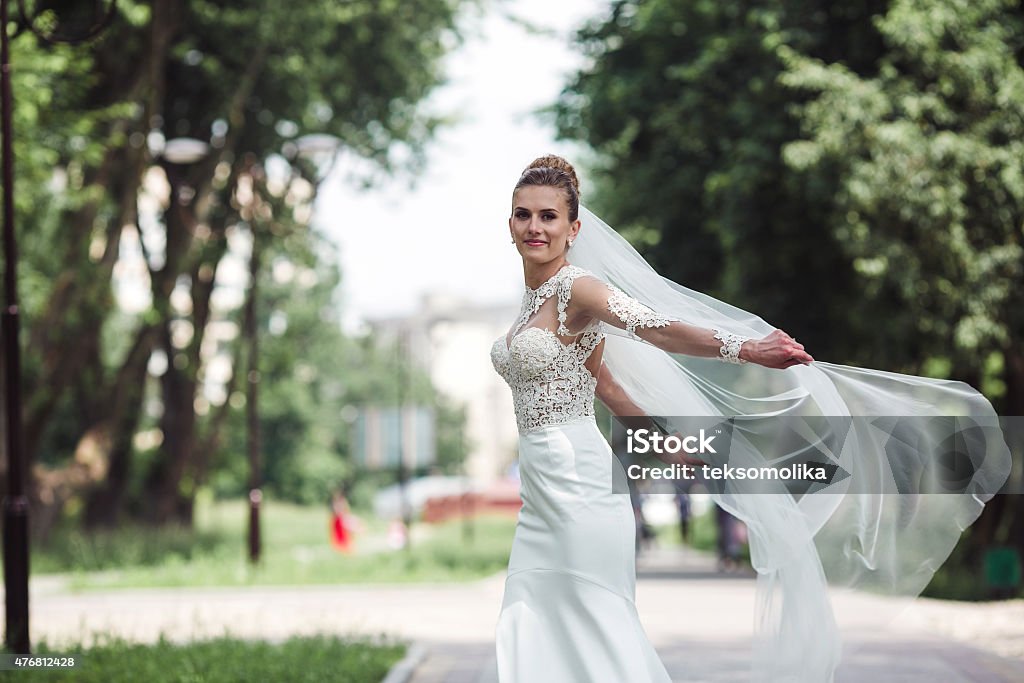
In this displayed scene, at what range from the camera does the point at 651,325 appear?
548cm

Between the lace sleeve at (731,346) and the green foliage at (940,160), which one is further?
the green foliage at (940,160)

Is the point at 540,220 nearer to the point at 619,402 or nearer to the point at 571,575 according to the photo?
the point at 619,402

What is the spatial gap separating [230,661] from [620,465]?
5.01 meters

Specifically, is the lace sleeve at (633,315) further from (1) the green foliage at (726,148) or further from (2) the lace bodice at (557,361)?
(1) the green foliage at (726,148)

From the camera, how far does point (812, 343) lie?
885 inches

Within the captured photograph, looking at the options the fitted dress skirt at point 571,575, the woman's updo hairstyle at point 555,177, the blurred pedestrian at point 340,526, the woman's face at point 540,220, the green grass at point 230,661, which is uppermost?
the woman's updo hairstyle at point 555,177

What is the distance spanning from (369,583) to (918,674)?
1198 centimetres

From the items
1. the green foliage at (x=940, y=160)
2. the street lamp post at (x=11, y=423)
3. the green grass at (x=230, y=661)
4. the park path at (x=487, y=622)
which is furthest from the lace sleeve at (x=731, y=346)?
the green foliage at (x=940, y=160)

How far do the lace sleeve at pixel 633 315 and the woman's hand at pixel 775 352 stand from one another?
37 cm

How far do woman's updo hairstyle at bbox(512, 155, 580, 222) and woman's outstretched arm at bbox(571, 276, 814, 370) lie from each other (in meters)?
0.35

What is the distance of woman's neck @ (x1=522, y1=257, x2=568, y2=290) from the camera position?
18.8 ft

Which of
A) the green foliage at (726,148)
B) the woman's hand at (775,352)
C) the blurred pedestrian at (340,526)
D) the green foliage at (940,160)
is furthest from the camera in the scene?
the blurred pedestrian at (340,526)

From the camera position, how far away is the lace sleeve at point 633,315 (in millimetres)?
5469

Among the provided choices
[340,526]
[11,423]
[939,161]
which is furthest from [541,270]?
[340,526]
